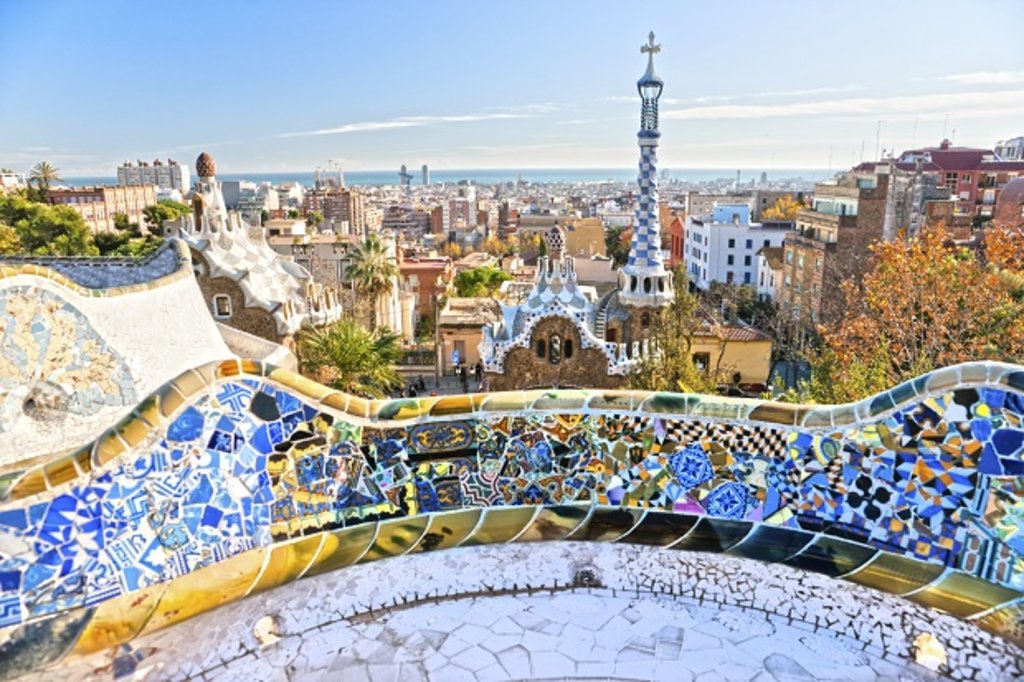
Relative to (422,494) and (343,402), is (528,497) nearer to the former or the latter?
(422,494)

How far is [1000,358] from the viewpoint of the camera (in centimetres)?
1027

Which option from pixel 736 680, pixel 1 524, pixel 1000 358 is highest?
pixel 1 524

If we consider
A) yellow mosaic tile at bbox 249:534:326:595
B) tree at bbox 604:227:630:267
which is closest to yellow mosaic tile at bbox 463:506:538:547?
yellow mosaic tile at bbox 249:534:326:595

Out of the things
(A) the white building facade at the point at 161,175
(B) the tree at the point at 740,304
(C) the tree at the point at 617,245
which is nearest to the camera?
(B) the tree at the point at 740,304

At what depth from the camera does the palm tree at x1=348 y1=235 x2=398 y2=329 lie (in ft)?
76.1

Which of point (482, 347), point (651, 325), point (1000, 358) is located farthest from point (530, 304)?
point (1000, 358)

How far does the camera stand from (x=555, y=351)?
49.4ft

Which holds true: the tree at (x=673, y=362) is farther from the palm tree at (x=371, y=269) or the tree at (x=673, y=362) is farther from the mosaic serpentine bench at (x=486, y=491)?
the palm tree at (x=371, y=269)

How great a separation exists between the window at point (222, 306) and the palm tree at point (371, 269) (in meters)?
6.79

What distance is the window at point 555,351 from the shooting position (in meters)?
15.0

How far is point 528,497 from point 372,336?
12811mm

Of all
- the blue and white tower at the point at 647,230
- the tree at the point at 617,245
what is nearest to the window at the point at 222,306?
the blue and white tower at the point at 647,230

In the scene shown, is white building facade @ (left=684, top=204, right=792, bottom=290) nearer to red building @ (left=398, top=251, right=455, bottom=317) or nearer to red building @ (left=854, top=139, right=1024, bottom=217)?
red building @ (left=854, top=139, right=1024, bottom=217)

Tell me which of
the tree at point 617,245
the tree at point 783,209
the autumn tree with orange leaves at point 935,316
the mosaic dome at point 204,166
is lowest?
the tree at point 617,245
